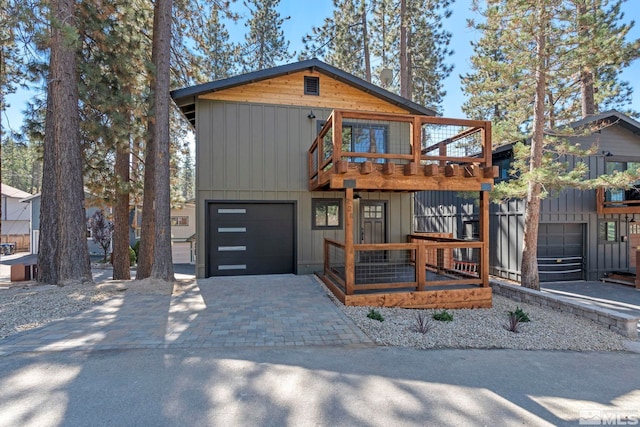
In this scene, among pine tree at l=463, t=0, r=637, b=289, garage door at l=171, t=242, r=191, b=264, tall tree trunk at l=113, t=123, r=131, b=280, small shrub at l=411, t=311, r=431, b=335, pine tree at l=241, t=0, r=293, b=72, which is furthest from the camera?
pine tree at l=241, t=0, r=293, b=72

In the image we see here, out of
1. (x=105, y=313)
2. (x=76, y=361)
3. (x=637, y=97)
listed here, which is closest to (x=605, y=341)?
(x=76, y=361)

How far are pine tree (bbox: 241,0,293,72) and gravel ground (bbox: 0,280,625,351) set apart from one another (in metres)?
16.4

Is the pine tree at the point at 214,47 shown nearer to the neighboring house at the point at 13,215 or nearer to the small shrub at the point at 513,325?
the small shrub at the point at 513,325

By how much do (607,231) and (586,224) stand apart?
1022 millimetres

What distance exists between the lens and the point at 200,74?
10.9 meters

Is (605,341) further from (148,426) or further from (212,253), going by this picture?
(212,253)

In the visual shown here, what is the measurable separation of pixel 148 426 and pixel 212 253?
19.0ft

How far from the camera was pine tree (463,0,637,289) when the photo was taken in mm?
7121

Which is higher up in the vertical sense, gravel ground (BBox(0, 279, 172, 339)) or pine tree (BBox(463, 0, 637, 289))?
pine tree (BBox(463, 0, 637, 289))

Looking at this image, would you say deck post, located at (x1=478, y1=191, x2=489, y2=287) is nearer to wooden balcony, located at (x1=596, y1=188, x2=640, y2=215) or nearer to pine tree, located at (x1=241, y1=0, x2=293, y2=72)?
wooden balcony, located at (x1=596, y1=188, x2=640, y2=215)

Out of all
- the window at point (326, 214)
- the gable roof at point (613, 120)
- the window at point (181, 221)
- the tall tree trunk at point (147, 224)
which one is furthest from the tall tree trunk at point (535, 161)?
the window at point (181, 221)

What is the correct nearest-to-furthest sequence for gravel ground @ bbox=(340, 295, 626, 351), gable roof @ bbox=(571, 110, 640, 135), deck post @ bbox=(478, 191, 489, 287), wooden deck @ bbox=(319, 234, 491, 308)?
1. gravel ground @ bbox=(340, 295, 626, 351)
2. wooden deck @ bbox=(319, 234, 491, 308)
3. deck post @ bbox=(478, 191, 489, 287)
4. gable roof @ bbox=(571, 110, 640, 135)

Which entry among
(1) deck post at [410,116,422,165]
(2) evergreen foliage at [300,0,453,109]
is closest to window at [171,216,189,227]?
(2) evergreen foliage at [300,0,453,109]

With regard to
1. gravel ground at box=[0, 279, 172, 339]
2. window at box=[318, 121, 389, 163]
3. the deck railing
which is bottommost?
gravel ground at box=[0, 279, 172, 339]
